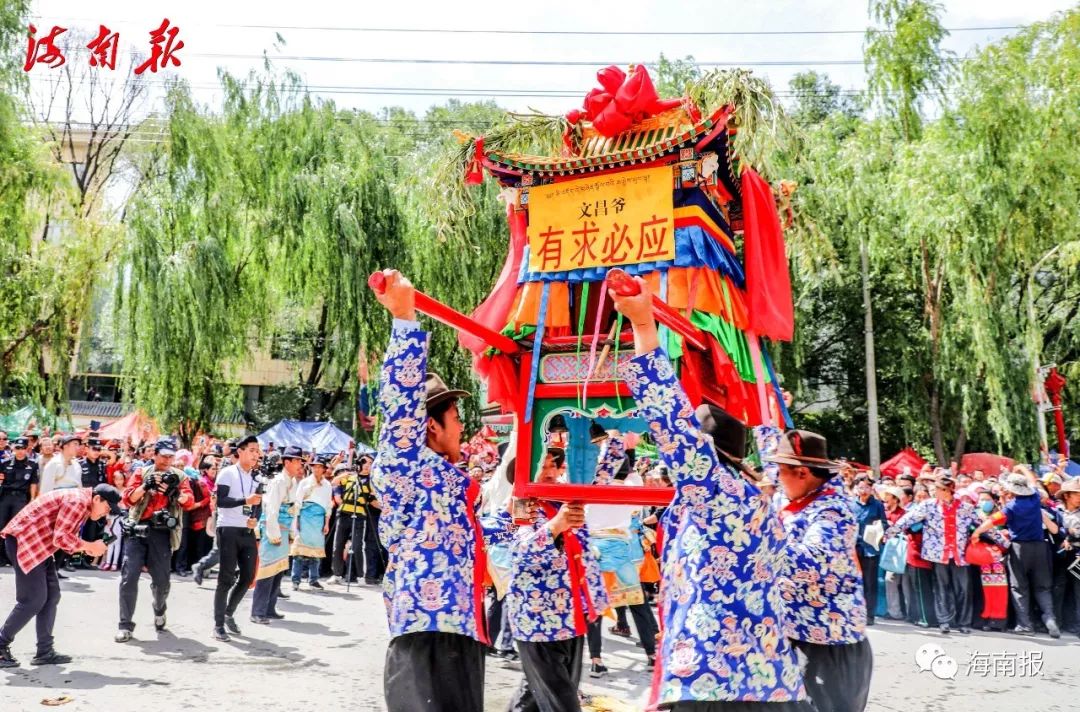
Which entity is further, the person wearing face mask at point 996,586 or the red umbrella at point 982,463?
the red umbrella at point 982,463

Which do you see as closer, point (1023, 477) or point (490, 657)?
point (490, 657)

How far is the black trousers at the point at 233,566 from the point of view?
322 inches

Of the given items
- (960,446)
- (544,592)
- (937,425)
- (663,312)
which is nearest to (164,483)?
(544,592)

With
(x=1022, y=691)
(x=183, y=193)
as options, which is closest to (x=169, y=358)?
(x=183, y=193)

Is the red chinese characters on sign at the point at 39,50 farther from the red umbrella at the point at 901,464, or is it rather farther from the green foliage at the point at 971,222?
the red umbrella at the point at 901,464

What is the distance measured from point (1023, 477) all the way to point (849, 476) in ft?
6.54

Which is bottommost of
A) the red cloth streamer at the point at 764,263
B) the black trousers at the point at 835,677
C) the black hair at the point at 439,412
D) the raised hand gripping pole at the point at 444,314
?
the black trousers at the point at 835,677

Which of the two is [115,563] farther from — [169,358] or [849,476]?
[849,476]

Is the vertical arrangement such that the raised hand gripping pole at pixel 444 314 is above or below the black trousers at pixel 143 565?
above

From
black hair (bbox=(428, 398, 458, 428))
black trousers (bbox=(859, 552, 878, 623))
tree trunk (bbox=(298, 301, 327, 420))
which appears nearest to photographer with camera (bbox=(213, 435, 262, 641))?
black hair (bbox=(428, 398, 458, 428))

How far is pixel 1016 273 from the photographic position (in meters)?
18.1

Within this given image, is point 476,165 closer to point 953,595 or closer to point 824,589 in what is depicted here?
point 824,589

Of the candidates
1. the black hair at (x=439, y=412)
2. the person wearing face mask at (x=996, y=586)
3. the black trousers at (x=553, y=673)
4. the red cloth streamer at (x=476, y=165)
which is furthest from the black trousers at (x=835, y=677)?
the person wearing face mask at (x=996, y=586)

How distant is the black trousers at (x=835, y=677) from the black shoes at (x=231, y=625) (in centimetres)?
615
